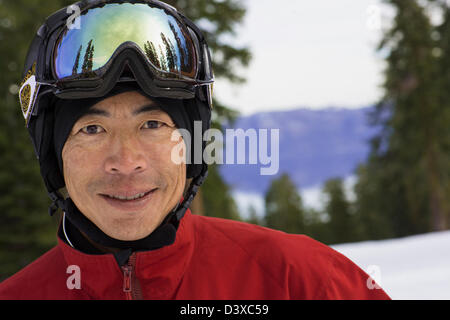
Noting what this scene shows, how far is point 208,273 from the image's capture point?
216cm

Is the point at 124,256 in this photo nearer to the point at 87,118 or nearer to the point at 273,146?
the point at 87,118

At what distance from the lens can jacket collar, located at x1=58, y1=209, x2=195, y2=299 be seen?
2043 millimetres

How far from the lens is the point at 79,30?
7.85 ft

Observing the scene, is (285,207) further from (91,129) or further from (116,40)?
(91,129)

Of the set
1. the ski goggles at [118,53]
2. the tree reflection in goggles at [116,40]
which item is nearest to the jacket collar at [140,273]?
the ski goggles at [118,53]

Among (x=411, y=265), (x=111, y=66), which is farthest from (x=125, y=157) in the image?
(x=411, y=265)

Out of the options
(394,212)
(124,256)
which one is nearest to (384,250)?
(124,256)

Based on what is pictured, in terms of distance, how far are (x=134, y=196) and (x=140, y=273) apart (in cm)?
34

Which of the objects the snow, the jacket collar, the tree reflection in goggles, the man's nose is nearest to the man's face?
the man's nose

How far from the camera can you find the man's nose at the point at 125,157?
6.39 ft

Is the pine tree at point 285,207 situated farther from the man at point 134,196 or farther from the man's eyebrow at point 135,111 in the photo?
the man's eyebrow at point 135,111

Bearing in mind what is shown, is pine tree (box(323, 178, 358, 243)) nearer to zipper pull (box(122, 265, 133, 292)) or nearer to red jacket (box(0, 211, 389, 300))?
red jacket (box(0, 211, 389, 300))
